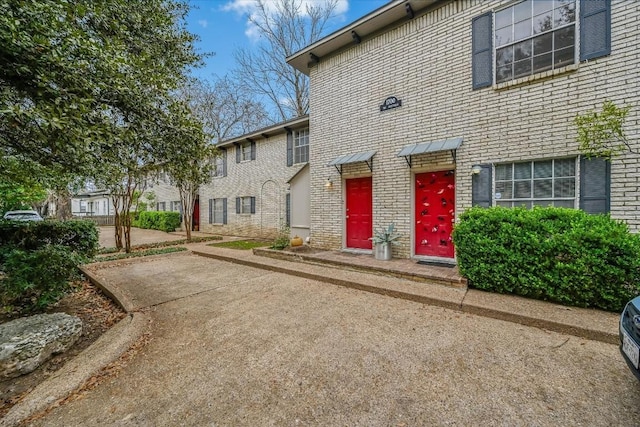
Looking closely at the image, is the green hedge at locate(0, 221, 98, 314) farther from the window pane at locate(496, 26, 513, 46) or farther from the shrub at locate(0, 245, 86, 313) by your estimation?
the window pane at locate(496, 26, 513, 46)

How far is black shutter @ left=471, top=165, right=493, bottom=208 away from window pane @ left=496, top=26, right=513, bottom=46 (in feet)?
8.12

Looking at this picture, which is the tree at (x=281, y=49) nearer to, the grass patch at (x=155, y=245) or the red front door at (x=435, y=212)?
the grass patch at (x=155, y=245)

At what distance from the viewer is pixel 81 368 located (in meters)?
2.57

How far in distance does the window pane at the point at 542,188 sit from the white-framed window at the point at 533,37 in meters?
2.06

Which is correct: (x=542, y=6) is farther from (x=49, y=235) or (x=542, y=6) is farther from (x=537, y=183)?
(x=49, y=235)

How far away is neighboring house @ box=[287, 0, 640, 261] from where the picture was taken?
14.3ft

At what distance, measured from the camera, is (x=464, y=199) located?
18.3 feet

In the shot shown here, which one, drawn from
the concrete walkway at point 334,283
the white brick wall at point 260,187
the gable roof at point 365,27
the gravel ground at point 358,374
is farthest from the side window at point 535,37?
the white brick wall at point 260,187

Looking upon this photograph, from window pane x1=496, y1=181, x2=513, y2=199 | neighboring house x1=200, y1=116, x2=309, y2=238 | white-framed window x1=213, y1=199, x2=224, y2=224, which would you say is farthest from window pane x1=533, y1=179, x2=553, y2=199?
white-framed window x1=213, y1=199, x2=224, y2=224

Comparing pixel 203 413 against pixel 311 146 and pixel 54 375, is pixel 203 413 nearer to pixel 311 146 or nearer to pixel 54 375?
pixel 54 375

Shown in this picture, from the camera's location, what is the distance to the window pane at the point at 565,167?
4.61 m

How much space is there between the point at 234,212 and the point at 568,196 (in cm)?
1304

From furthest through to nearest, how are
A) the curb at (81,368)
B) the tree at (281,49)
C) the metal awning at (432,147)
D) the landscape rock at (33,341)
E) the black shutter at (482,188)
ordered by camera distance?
the tree at (281,49) → the metal awning at (432,147) → the black shutter at (482,188) → the landscape rock at (33,341) → the curb at (81,368)

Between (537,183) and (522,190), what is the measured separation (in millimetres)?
253
